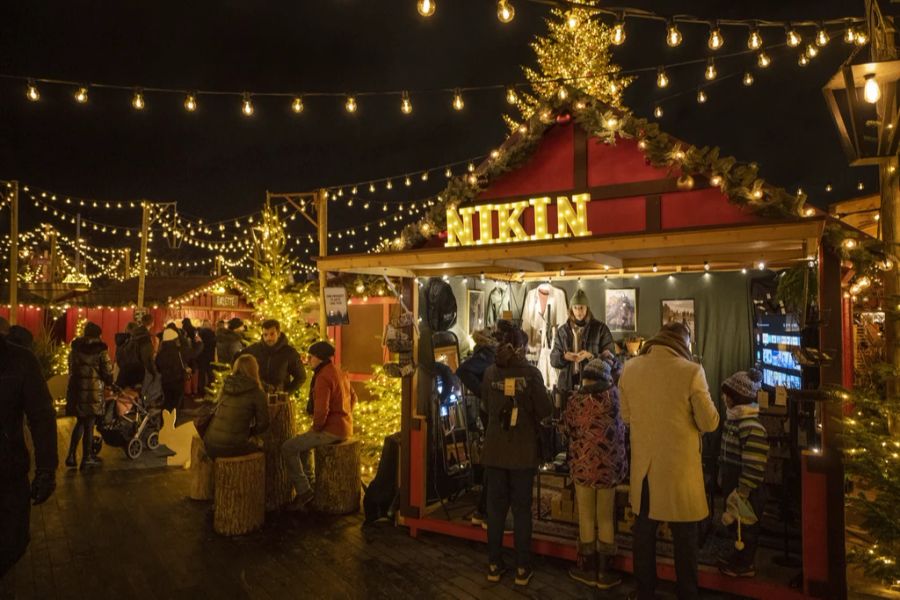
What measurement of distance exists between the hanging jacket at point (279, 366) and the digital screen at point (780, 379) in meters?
5.32

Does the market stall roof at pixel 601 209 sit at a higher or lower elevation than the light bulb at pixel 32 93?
lower

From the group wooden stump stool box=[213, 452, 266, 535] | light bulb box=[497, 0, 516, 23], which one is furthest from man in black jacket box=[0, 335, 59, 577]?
light bulb box=[497, 0, 516, 23]

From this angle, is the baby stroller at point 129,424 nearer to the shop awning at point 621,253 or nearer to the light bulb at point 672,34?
the shop awning at point 621,253

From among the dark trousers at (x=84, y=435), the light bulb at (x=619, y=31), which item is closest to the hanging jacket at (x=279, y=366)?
the dark trousers at (x=84, y=435)

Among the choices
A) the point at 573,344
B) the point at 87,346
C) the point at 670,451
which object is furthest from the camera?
the point at 87,346

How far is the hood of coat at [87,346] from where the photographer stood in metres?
8.16

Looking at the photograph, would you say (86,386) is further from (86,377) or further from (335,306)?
(335,306)

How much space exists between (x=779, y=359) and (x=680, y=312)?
156cm

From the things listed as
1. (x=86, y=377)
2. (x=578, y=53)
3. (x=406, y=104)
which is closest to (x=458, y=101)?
(x=406, y=104)

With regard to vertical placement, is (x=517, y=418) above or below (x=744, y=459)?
above

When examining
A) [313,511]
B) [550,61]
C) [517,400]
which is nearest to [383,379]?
[313,511]

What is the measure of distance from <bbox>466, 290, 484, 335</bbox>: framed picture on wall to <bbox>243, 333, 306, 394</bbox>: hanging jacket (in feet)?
7.08

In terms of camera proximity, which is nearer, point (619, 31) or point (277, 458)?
point (619, 31)

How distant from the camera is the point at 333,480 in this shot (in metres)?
6.50
